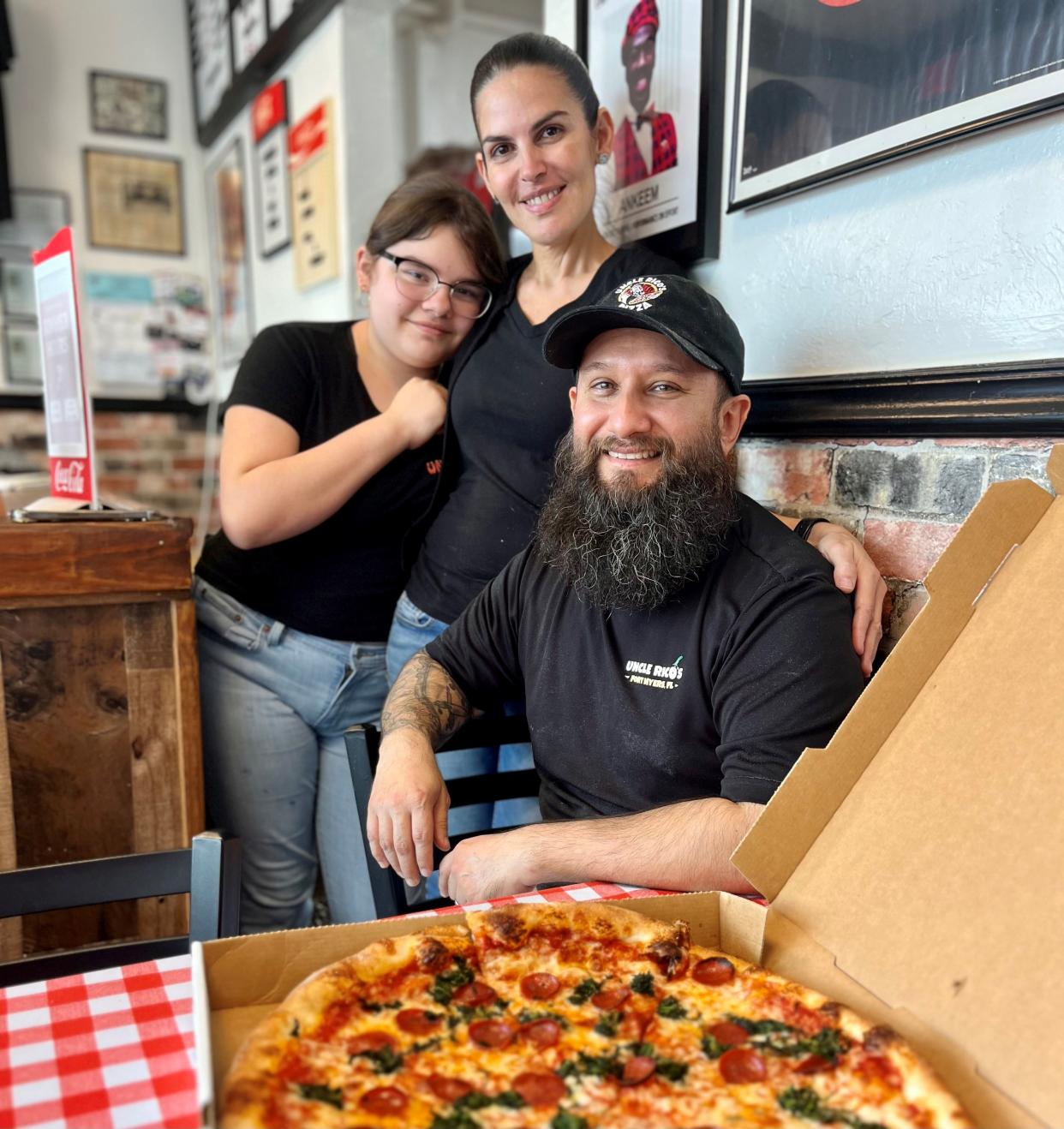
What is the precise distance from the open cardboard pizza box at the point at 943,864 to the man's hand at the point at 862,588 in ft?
1.04

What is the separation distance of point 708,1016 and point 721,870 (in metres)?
0.30

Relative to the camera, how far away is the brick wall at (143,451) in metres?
4.50

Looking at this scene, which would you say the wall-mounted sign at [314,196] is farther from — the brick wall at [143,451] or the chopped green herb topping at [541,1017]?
the chopped green herb topping at [541,1017]

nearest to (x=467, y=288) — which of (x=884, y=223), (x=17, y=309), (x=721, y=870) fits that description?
(x=884, y=223)

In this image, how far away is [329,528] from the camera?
187 centimetres

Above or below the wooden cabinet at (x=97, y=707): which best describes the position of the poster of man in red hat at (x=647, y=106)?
above

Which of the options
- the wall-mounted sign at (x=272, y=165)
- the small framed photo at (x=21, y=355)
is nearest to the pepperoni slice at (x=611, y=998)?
the wall-mounted sign at (x=272, y=165)

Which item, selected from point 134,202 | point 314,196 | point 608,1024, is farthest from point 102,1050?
point 134,202

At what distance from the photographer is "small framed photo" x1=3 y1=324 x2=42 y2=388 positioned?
4.50 m

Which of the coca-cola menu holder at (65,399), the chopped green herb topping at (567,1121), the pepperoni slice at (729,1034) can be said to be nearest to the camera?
the chopped green herb topping at (567,1121)

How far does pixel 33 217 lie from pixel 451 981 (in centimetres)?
471

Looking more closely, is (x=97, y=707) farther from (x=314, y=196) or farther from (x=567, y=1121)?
(x=314, y=196)

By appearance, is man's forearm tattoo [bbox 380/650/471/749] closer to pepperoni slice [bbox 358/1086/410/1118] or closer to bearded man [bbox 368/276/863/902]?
bearded man [bbox 368/276/863/902]

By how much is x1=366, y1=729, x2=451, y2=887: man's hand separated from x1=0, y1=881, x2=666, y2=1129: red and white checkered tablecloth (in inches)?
15.5
